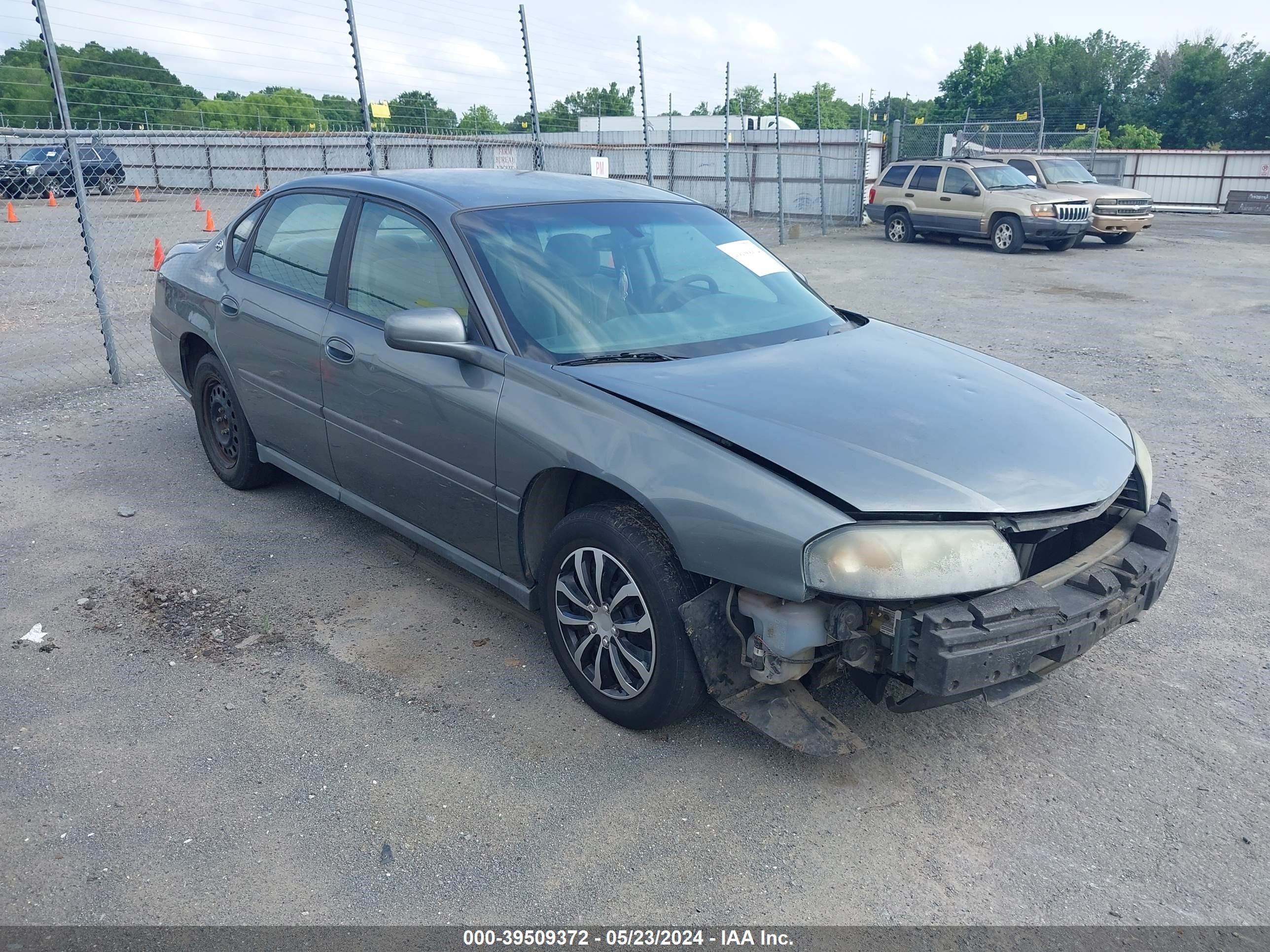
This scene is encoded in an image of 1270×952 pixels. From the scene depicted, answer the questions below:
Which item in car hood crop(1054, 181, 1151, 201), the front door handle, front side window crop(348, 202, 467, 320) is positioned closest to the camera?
front side window crop(348, 202, 467, 320)

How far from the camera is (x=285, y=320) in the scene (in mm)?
4527

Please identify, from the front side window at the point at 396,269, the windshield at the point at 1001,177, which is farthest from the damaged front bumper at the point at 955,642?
the windshield at the point at 1001,177

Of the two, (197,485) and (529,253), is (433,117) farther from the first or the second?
(529,253)

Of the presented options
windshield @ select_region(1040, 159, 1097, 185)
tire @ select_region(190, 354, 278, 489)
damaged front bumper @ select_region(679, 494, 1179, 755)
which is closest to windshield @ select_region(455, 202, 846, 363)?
damaged front bumper @ select_region(679, 494, 1179, 755)

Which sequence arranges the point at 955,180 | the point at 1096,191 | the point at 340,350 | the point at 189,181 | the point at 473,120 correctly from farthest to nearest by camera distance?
the point at 189,181
the point at 1096,191
the point at 955,180
the point at 473,120
the point at 340,350

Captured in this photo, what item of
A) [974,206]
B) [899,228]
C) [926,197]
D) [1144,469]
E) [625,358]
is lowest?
[899,228]

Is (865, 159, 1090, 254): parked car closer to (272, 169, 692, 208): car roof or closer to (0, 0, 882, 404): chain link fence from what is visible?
(0, 0, 882, 404): chain link fence

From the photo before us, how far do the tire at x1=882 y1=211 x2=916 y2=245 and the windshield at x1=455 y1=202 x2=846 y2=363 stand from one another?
16.7m

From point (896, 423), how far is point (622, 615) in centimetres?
105

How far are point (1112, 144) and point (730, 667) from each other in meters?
48.0

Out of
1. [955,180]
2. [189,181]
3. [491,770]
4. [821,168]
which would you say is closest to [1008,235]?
[955,180]

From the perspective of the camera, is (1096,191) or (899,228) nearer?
(1096,191)

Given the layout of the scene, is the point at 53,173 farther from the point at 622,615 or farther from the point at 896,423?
the point at 896,423

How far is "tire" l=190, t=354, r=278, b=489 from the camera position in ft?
17.1
